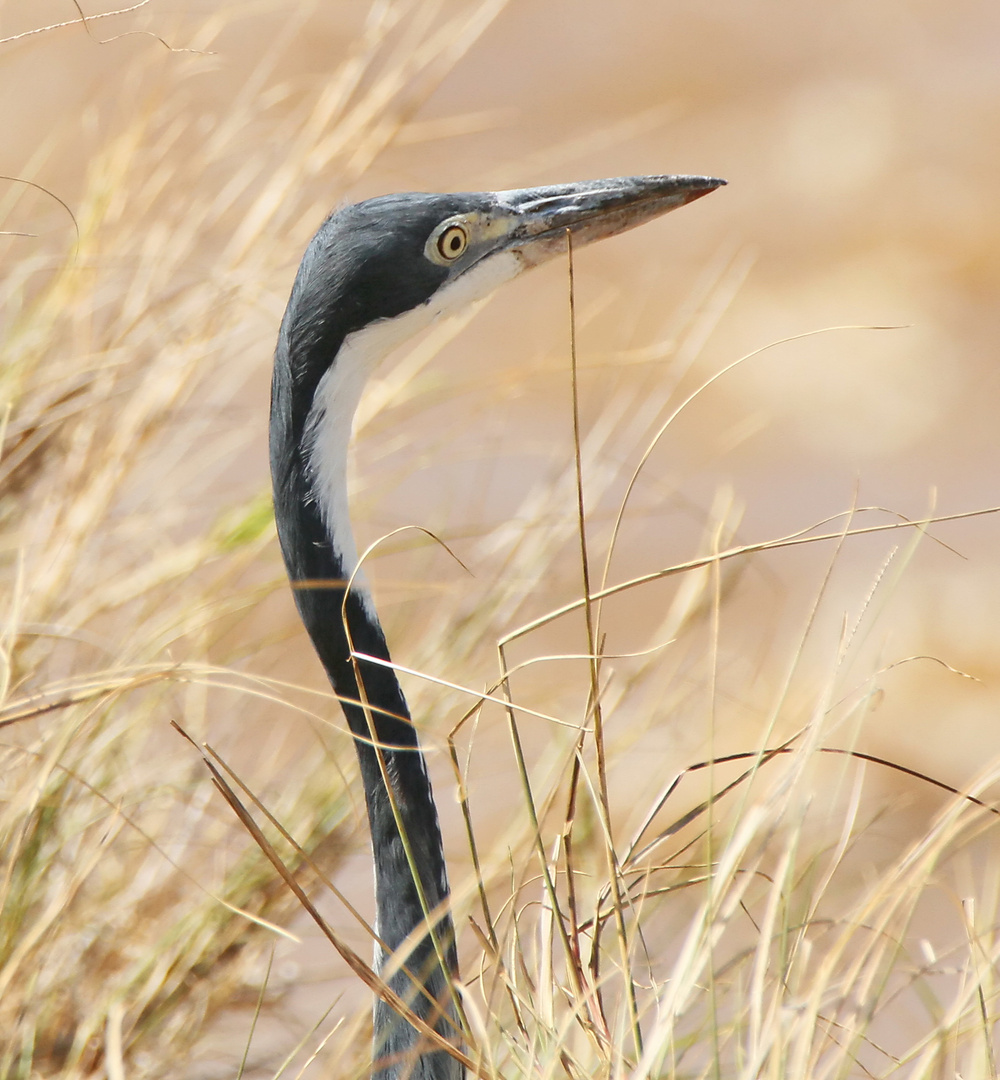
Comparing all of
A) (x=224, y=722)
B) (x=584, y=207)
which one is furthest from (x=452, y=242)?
(x=224, y=722)

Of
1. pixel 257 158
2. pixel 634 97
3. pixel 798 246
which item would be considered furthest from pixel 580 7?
pixel 257 158

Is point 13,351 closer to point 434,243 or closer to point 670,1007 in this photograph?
point 434,243

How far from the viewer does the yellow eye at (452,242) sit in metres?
1.38

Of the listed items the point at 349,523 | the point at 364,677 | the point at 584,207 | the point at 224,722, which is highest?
the point at 584,207

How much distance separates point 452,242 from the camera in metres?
1.39

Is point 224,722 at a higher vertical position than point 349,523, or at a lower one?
lower

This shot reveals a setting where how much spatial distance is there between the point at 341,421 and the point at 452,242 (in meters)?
0.28

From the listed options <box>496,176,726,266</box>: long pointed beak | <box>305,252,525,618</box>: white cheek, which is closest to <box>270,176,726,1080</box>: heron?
<box>305,252,525,618</box>: white cheek

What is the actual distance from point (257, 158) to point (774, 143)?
3557mm

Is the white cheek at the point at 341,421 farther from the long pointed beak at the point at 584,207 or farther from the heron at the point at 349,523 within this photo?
the long pointed beak at the point at 584,207

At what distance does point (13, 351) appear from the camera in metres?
1.84

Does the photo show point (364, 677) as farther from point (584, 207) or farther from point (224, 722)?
point (224, 722)

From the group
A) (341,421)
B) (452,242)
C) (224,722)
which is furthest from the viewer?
(224,722)

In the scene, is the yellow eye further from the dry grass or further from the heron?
the dry grass
